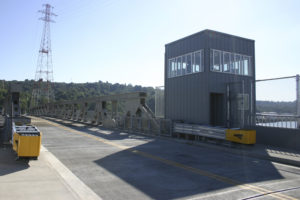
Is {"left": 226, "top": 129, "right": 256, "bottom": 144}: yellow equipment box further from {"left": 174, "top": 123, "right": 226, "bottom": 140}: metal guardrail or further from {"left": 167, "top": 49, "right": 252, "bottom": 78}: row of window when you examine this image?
{"left": 167, "top": 49, "right": 252, "bottom": 78}: row of window

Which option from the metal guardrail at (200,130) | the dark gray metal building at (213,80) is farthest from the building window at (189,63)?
the metal guardrail at (200,130)

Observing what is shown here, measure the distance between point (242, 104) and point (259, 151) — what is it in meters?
4.51

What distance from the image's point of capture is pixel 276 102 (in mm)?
12781

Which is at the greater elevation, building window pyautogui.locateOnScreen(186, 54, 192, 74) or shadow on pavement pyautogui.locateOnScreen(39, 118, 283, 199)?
building window pyautogui.locateOnScreen(186, 54, 192, 74)

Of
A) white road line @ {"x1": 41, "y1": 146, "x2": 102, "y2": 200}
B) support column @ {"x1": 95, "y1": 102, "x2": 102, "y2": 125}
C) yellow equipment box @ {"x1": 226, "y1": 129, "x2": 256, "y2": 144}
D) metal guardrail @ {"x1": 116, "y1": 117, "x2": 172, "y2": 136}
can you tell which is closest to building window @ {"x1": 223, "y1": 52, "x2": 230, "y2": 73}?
metal guardrail @ {"x1": 116, "y1": 117, "x2": 172, "y2": 136}

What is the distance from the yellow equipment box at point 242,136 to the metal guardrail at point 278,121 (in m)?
1.23

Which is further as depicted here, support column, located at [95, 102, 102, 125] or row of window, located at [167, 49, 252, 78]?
support column, located at [95, 102, 102, 125]

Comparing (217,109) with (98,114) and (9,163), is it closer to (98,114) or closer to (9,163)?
(9,163)

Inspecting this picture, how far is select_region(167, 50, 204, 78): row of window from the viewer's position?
53.4 feet

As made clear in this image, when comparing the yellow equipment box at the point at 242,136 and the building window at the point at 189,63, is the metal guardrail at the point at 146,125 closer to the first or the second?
the building window at the point at 189,63

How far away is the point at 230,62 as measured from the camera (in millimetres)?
16703

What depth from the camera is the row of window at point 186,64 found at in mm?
16288

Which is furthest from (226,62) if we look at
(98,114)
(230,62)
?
(98,114)

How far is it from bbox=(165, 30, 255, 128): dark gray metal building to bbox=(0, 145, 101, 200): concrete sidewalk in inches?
382
